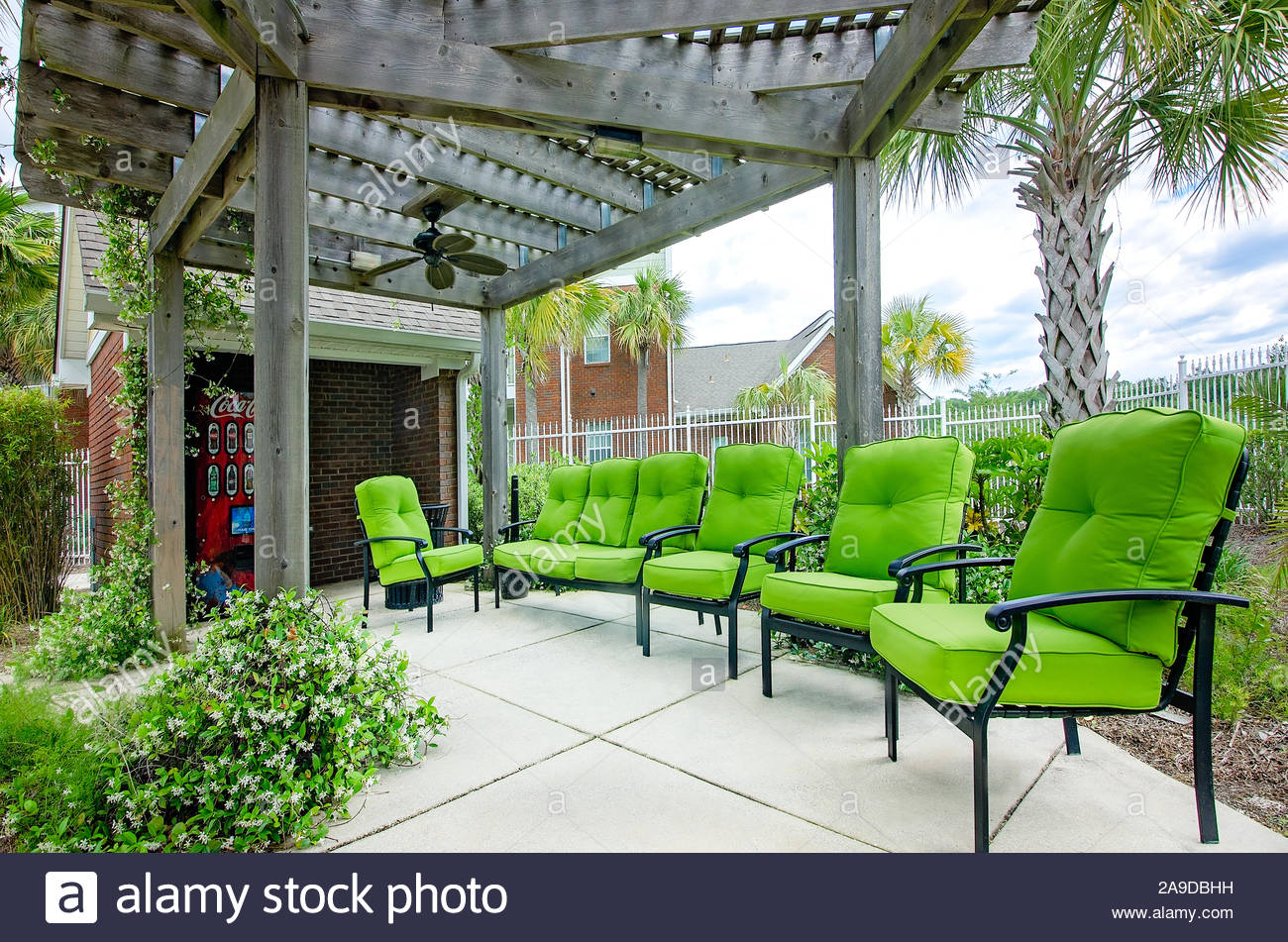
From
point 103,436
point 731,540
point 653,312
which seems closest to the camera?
point 731,540

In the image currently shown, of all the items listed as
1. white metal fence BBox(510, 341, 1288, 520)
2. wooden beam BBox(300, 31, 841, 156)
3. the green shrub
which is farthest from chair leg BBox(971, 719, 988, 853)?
the green shrub

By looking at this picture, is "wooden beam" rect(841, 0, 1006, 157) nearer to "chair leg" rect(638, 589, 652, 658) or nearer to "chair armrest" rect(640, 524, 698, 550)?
"chair armrest" rect(640, 524, 698, 550)

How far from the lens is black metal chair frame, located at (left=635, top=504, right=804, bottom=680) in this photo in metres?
3.46

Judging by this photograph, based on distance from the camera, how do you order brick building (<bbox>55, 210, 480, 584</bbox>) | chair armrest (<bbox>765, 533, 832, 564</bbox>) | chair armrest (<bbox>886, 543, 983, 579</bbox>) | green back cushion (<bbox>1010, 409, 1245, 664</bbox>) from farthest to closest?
brick building (<bbox>55, 210, 480, 584</bbox>) → chair armrest (<bbox>765, 533, 832, 564</bbox>) → chair armrest (<bbox>886, 543, 983, 579</bbox>) → green back cushion (<bbox>1010, 409, 1245, 664</bbox>)

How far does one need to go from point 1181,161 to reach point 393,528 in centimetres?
656

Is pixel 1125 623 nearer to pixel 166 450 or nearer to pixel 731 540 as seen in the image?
pixel 731 540

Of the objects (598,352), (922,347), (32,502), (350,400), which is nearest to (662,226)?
(350,400)

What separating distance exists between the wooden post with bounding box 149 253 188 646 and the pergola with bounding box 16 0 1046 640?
13 mm

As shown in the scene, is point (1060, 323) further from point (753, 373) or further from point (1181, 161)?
point (753, 373)

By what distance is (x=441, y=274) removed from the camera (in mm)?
4781

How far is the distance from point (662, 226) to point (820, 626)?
3.05m
